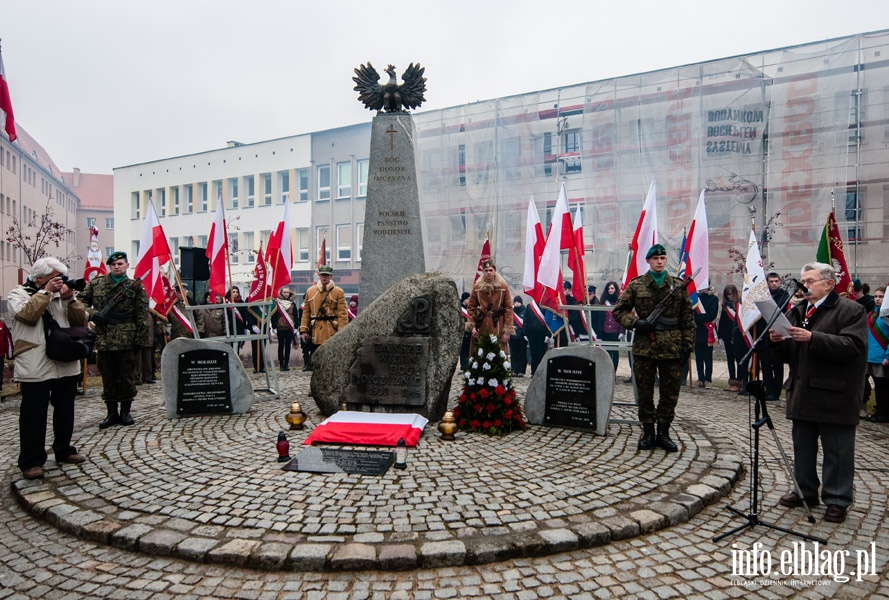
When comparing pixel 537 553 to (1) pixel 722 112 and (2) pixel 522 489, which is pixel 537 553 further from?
(1) pixel 722 112

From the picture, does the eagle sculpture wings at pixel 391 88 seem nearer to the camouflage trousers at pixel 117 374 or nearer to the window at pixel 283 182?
the camouflage trousers at pixel 117 374

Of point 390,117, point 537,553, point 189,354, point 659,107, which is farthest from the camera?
point 659,107

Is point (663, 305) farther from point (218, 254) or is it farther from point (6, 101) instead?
point (6, 101)

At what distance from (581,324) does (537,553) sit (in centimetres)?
858

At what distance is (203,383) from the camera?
24.1ft

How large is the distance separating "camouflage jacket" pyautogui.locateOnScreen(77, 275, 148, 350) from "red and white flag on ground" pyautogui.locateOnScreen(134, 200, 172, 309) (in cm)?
46

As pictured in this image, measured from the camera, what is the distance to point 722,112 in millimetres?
17375

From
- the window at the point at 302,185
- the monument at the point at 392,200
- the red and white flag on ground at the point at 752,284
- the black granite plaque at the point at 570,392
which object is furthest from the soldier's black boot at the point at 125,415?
the window at the point at 302,185

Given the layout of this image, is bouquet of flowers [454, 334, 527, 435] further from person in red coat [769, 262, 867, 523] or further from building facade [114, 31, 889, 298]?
building facade [114, 31, 889, 298]

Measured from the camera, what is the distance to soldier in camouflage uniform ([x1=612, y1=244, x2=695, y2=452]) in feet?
19.0

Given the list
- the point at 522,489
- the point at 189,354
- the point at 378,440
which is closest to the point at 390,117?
the point at 189,354

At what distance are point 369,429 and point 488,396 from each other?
4.70 feet


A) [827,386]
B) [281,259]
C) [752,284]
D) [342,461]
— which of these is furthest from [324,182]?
[827,386]

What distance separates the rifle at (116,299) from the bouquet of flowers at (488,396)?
429 centimetres
